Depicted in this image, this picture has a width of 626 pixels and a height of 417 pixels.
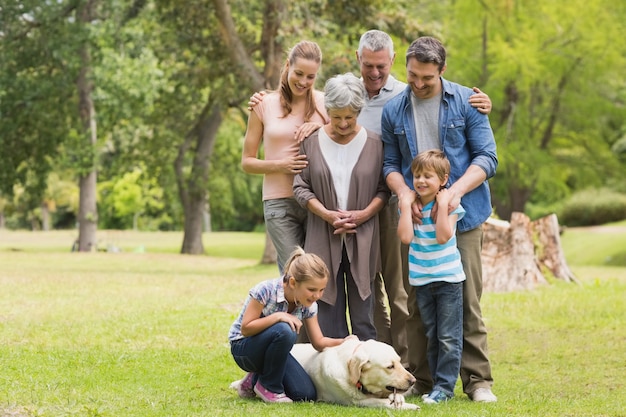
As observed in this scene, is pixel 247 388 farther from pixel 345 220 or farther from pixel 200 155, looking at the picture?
pixel 200 155

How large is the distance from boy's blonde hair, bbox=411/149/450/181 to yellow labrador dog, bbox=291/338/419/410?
114 centimetres

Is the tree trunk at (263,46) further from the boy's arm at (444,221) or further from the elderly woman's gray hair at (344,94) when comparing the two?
the boy's arm at (444,221)

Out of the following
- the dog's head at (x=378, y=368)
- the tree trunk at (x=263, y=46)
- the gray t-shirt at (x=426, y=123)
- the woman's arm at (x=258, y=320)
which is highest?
the tree trunk at (x=263, y=46)

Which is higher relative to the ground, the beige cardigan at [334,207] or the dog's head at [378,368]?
the beige cardigan at [334,207]

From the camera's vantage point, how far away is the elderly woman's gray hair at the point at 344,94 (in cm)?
604

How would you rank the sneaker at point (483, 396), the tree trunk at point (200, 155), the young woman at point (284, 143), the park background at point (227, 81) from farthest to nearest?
the tree trunk at point (200, 155) < the park background at point (227, 81) < the young woman at point (284, 143) < the sneaker at point (483, 396)

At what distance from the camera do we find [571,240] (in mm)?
35375

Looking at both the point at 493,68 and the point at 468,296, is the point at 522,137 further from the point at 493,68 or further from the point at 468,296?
the point at 468,296

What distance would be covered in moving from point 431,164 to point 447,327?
1.10 m

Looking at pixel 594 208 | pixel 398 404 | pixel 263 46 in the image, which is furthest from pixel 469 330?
pixel 594 208

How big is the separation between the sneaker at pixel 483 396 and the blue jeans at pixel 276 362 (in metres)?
1.10

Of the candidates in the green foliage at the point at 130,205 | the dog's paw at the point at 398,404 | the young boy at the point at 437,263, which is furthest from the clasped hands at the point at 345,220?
the green foliage at the point at 130,205

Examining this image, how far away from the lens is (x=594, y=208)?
4228 centimetres

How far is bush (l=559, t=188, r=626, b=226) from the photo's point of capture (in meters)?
42.0
